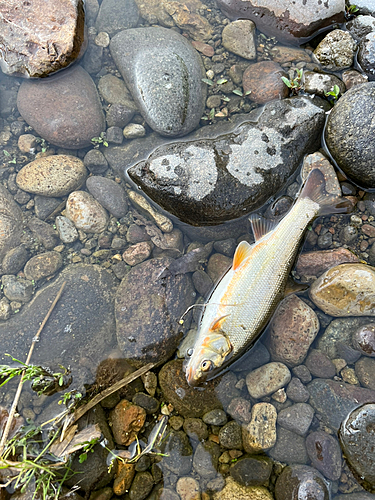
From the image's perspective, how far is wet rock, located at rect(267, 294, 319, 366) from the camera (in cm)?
458

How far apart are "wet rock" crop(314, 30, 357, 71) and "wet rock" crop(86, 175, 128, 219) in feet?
14.1

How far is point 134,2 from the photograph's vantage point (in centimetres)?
621

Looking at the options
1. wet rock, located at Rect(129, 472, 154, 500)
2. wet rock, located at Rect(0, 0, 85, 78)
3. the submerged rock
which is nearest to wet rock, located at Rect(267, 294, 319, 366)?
wet rock, located at Rect(129, 472, 154, 500)

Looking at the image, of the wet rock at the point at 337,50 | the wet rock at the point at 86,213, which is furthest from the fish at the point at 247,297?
the wet rock at the point at 337,50

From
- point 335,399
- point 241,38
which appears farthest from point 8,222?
point 335,399

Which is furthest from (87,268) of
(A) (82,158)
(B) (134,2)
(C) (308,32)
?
(C) (308,32)

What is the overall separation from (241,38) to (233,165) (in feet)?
9.70

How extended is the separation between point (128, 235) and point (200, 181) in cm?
162

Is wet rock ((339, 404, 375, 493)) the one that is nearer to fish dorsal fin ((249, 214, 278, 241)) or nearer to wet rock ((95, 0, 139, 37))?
fish dorsal fin ((249, 214, 278, 241))

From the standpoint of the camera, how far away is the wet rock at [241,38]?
A: 5773 mm

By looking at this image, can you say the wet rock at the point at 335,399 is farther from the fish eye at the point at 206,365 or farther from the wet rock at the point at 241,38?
the wet rock at the point at 241,38

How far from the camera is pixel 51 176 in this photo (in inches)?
210

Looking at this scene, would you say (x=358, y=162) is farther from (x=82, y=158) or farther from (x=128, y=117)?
(x=82, y=158)

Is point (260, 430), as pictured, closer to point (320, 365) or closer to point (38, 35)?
point (320, 365)
